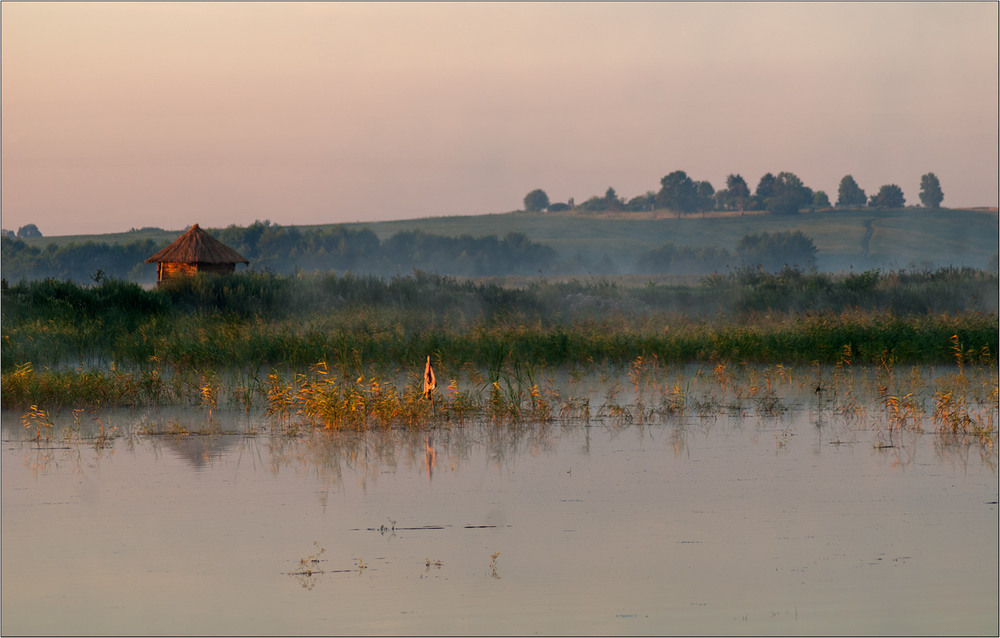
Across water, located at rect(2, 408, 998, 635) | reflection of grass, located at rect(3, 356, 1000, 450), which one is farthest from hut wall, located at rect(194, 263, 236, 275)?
water, located at rect(2, 408, 998, 635)

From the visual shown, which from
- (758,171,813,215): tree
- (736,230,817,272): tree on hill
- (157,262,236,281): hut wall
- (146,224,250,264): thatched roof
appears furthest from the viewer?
(758,171,813,215): tree

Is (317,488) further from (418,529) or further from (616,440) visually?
(616,440)

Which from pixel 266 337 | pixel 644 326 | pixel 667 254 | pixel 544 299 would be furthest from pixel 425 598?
pixel 667 254

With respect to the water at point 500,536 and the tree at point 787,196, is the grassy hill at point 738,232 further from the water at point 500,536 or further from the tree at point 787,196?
the water at point 500,536

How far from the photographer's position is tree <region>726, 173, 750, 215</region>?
112 metres

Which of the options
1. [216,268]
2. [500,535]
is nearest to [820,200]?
[216,268]

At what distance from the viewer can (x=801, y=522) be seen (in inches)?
323

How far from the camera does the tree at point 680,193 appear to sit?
370ft

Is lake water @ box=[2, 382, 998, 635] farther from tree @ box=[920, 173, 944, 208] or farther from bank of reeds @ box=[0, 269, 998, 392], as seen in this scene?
tree @ box=[920, 173, 944, 208]

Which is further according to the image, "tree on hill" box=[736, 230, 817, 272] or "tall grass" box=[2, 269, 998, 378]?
"tree on hill" box=[736, 230, 817, 272]

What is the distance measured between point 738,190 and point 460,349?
321ft

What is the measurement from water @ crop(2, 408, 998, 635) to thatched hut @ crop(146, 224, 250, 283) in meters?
22.9

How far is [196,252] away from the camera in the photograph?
112 ft

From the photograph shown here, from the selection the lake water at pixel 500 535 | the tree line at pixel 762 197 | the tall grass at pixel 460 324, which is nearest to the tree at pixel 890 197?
the tree line at pixel 762 197
